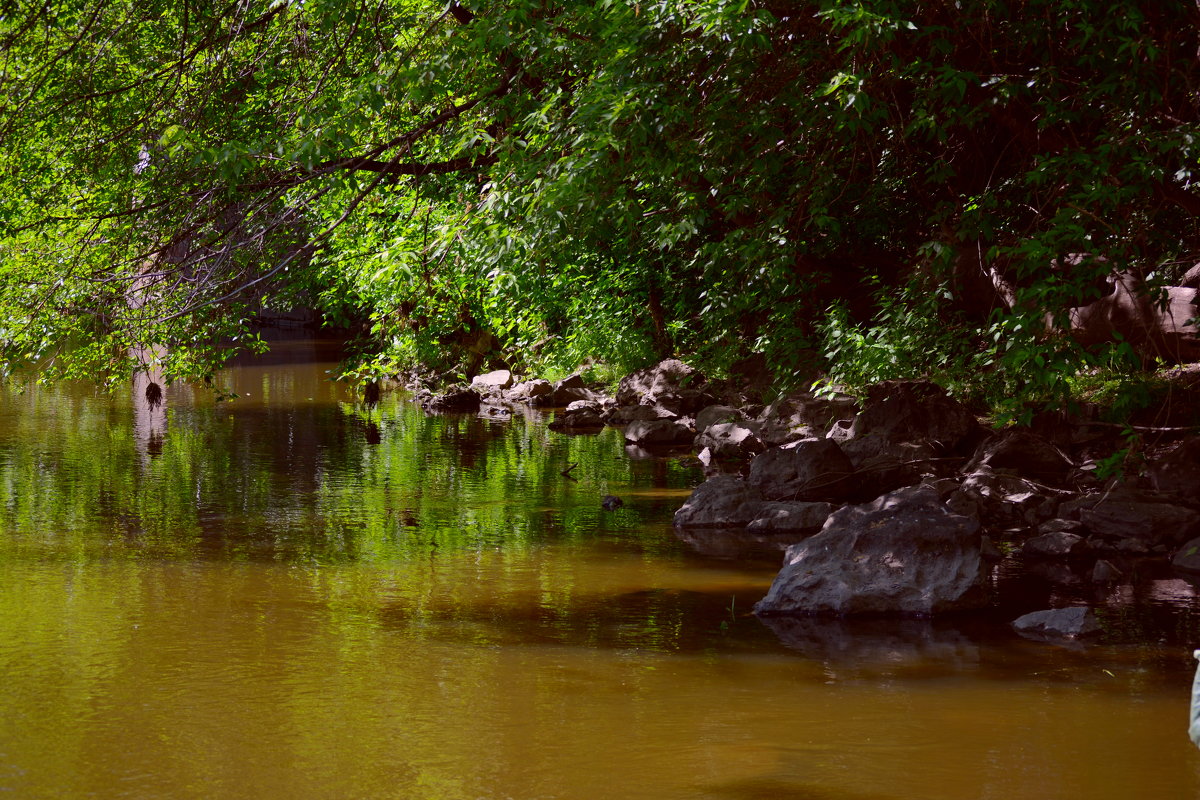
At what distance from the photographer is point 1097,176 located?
825 cm

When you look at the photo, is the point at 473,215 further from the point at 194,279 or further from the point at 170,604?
the point at 170,604

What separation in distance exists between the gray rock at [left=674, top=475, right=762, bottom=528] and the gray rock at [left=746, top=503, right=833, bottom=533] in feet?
0.37

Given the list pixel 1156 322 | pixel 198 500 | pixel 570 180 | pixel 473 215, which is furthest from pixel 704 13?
pixel 198 500

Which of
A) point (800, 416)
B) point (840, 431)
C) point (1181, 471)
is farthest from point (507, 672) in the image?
point (800, 416)

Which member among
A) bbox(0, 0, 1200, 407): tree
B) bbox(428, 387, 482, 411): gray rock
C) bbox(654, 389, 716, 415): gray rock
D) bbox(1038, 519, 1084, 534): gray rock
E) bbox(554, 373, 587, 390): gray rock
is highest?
bbox(0, 0, 1200, 407): tree

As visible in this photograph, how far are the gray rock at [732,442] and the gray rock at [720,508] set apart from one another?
3.95 m

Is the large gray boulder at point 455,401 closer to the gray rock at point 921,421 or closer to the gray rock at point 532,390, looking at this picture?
the gray rock at point 532,390

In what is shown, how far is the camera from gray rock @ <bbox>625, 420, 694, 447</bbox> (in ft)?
56.3

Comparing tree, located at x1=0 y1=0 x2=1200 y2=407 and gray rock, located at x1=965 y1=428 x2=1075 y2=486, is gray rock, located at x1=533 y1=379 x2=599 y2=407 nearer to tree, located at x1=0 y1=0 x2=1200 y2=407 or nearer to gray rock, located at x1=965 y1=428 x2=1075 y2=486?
tree, located at x1=0 y1=0 x2=1200 y2=407

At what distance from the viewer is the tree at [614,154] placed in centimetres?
824

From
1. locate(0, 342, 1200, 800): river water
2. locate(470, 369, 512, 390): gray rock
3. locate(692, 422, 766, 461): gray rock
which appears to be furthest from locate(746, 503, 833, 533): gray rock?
locate(470, 369, 512, 390): gray rock

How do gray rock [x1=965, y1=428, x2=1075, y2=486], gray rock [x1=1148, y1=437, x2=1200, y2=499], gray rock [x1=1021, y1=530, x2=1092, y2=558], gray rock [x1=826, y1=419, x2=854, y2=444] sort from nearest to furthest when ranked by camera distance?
1. gray rock [x1=1021, y1=530, x2=1092, y2=558]
2. gray rock [x1=1148, y1=437, x2=1200, y2=499]
3. gray rock [x1=965, y1=428, x2=1075, y2=486]
4. gray rock [x1=826, y1=419, x2=854, y2=444]

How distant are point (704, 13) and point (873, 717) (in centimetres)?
405

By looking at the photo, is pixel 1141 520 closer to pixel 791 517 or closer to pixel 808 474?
pixel 791 517
